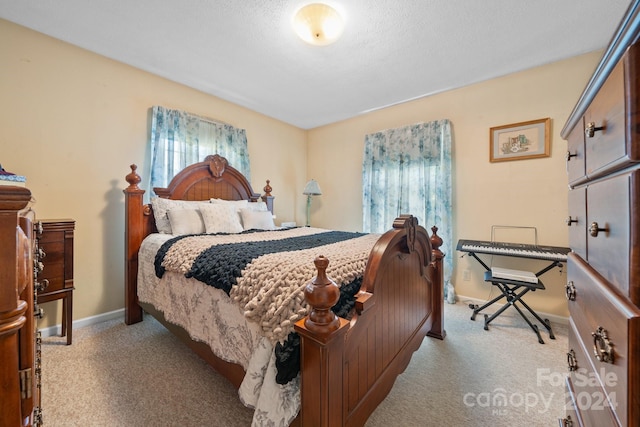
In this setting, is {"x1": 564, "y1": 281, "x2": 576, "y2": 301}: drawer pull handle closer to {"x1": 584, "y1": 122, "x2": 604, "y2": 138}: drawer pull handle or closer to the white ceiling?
{"x1": 584, "y1": 122, "x2": 604, "y2": 138}: drawer pull handle

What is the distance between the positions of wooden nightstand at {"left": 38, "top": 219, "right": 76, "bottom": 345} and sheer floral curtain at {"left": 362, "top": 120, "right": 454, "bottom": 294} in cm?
323

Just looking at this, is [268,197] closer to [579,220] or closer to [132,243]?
[132,243]

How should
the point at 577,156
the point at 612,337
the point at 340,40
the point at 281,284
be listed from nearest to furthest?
1. the point at 612,337
2. the point at 577,156
3. the point at 281,284
4. the point at 340,40

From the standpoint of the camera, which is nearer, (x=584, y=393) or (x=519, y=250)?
(x=584, y=393)

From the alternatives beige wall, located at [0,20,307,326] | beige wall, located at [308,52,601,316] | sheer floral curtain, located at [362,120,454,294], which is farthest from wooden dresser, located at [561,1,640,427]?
beige wall, located at [0,20,307,326]

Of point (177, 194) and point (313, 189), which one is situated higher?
point (313, 189)

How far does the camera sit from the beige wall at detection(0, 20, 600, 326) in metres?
2.11

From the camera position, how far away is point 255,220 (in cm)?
292

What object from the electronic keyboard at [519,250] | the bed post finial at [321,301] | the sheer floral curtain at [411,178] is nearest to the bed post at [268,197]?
the sheer floral curtain at [411,178]

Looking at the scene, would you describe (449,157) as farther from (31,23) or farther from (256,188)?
(31,23)

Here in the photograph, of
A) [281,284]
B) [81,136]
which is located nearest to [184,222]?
[81,136]

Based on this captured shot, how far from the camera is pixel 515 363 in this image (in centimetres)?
181

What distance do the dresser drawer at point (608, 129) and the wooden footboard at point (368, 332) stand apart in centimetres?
77

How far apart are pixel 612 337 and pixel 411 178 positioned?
116 inches
